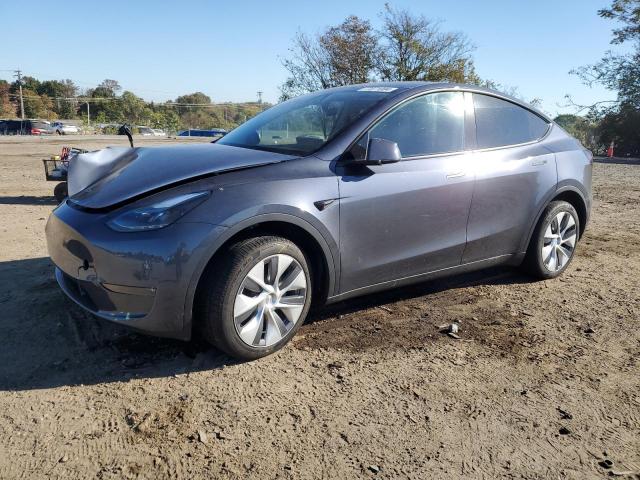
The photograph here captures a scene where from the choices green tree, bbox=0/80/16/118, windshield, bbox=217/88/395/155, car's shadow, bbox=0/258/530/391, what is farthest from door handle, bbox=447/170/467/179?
green tree, bbox=0/80/16/118

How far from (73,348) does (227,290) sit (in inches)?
43.3

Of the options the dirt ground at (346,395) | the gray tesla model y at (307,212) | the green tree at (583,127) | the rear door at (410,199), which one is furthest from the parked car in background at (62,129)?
the rear door at (410,199)

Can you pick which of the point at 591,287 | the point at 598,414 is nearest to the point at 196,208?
the point at 598,414

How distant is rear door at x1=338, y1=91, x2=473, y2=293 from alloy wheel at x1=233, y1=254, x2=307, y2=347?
1.20 ft

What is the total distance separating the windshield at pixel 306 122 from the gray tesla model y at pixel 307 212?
17mm

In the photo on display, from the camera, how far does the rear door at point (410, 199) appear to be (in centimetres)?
327

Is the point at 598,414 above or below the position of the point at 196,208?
below

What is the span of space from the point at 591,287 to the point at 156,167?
148 inches

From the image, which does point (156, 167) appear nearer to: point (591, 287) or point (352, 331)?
point (352, 331)

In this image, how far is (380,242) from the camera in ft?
11.1

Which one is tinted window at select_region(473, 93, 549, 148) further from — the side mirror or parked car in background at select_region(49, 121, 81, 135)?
parked car in background at select_region(49, 121, 81, 135)

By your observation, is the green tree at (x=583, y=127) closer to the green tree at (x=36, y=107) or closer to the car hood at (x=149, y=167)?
the car hood at (x=149, y=167)

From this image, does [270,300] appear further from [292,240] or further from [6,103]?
[6,103]

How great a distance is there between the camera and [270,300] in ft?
9.82
